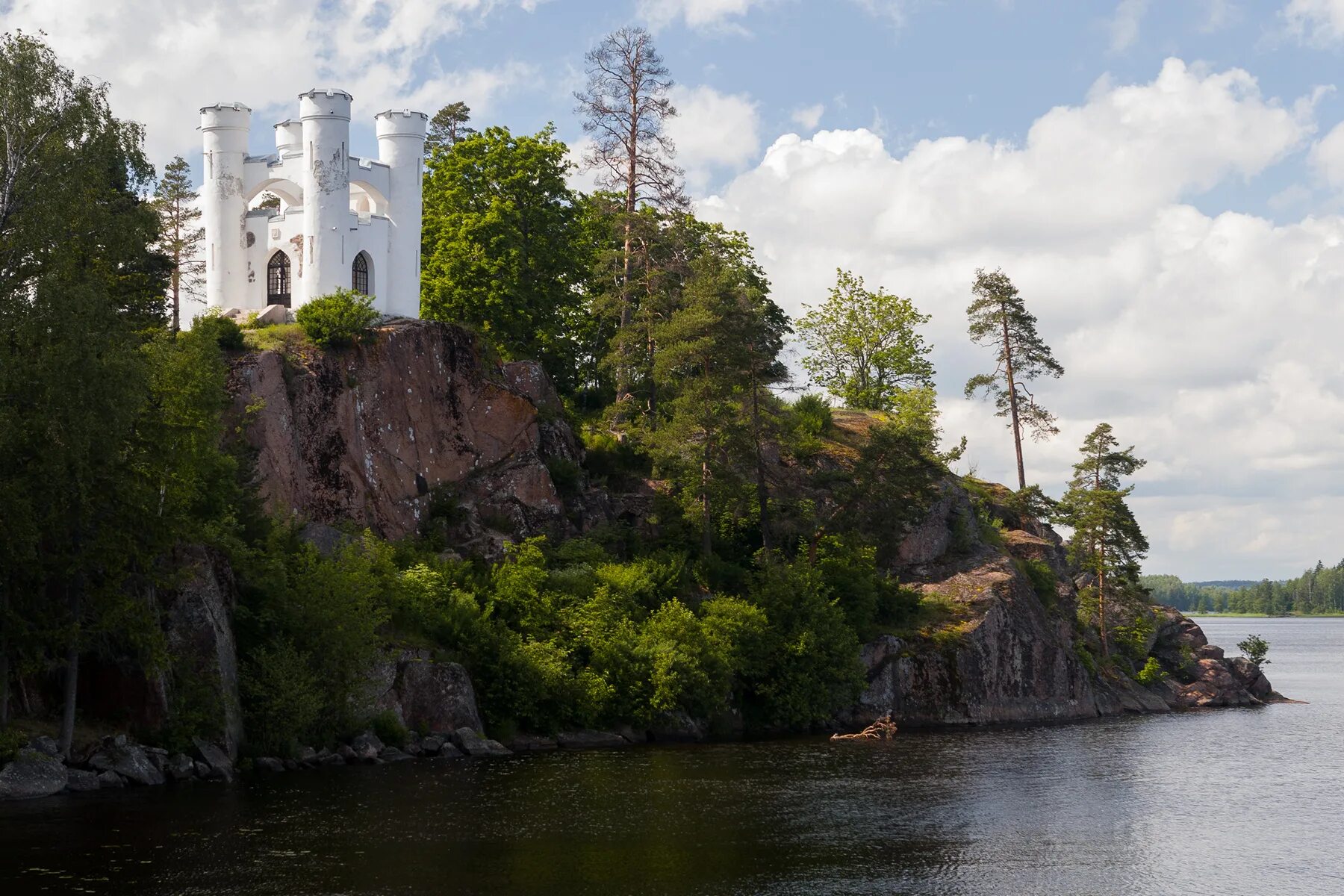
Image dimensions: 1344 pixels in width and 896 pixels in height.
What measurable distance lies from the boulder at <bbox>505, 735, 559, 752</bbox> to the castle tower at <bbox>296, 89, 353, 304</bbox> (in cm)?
2161

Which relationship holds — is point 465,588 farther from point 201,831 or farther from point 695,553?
point 201,831

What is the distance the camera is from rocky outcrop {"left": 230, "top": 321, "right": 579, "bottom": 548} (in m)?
54.6

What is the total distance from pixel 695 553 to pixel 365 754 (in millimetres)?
21180

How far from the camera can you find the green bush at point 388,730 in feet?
154

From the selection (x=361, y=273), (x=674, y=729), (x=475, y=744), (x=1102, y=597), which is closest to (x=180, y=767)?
(x=475, y=744)

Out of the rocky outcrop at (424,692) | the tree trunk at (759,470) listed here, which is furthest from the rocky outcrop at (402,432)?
the tree trunk at (759,470)

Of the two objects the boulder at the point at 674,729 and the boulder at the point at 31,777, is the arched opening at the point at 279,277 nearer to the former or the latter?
the boulder at the point at 674,729

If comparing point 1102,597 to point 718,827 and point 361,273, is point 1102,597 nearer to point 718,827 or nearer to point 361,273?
point 361,273

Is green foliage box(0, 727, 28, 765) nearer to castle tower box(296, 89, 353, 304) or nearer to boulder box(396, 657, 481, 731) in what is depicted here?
boulder box(396, 657, 481, 731)

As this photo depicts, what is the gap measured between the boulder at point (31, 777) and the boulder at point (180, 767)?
A: 9.96 ft

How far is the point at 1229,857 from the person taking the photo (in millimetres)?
33500

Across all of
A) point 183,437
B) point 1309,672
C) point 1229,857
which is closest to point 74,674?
point 183,437

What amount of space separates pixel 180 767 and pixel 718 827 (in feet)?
51.9

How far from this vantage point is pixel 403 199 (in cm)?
6384
